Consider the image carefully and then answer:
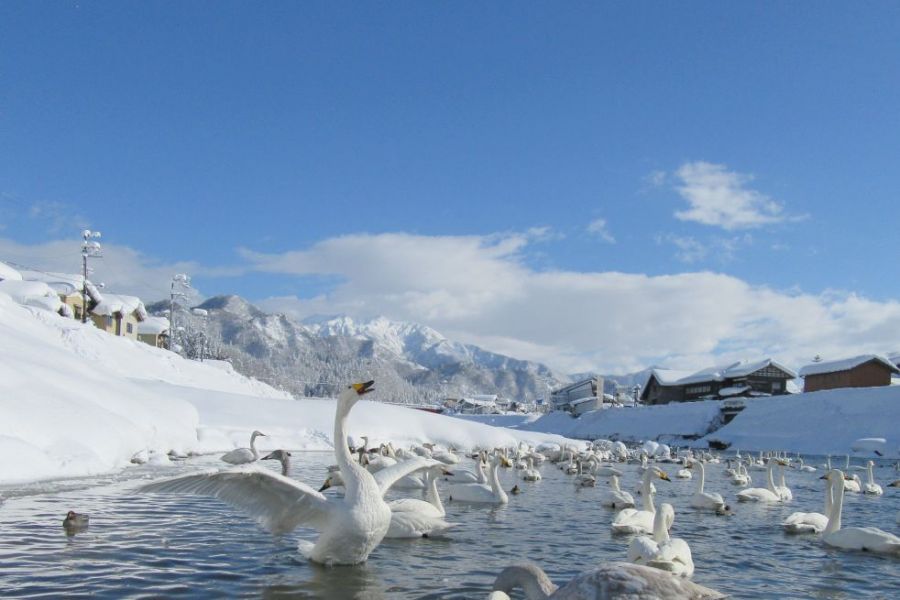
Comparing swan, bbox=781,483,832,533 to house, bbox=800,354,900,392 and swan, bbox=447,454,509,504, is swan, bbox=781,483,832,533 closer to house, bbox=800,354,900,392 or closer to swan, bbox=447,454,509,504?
swan, bbox=447,454,509,504

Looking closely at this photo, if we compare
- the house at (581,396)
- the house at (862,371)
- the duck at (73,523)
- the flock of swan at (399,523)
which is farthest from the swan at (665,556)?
the house at (581,396)

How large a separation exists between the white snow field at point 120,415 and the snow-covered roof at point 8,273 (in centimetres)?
1701

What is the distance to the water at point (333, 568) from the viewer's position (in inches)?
325

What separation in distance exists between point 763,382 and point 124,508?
2932 inches

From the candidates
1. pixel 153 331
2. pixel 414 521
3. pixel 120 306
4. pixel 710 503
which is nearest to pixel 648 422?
pixel 120 306

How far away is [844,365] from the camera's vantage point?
68.6 meters

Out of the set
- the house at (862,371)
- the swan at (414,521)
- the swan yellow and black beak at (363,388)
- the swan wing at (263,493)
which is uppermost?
the house at (862,371)

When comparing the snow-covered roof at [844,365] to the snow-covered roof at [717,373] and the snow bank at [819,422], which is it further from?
the snow bank at [819,422]

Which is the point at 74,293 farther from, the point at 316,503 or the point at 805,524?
the point at 805,524

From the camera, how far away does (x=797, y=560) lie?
11461 mm

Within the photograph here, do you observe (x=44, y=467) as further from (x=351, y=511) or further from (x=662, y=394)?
(x=662, y=394)

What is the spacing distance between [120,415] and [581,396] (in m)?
92.9

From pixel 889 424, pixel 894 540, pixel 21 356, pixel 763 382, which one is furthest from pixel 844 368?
pixel 21 356

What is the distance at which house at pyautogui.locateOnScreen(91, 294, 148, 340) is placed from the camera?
68.0 meters
